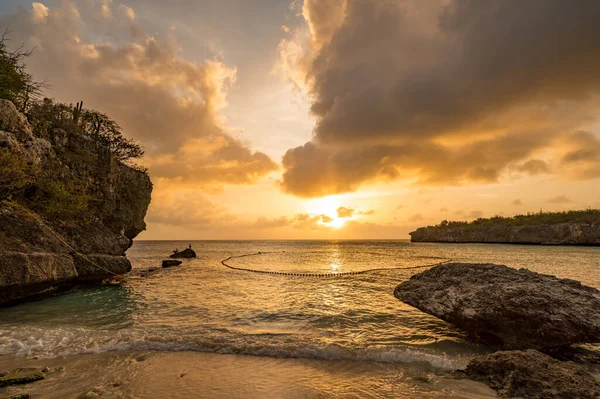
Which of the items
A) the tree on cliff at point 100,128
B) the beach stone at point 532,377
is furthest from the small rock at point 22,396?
the tree on cliff at point 100,128

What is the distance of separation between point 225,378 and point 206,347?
218cm

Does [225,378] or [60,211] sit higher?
[60,211]

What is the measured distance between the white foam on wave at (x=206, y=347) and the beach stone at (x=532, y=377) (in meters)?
0.96

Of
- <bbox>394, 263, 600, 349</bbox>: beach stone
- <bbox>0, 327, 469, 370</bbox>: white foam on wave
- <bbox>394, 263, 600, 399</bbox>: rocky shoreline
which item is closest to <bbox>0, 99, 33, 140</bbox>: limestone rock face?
<bbox>0, 327, 469, 370</bbox>: white foam on wave

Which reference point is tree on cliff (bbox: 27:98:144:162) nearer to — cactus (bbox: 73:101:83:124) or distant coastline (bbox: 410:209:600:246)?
cactus (bbox: 73:101:83:124)

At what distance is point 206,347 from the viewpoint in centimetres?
764

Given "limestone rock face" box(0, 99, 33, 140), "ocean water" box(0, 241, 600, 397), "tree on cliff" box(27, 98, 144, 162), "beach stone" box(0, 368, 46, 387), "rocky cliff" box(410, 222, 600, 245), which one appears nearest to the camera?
"beach stone" box(0, 368, 46, 387)

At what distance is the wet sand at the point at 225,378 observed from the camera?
5145 mm

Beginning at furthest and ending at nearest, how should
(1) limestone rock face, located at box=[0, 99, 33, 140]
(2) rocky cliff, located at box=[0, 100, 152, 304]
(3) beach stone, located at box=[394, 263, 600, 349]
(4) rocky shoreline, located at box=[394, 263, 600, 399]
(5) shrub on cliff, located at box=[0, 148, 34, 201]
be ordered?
(1) limestone rock face, located at box=[0, 99, 33, 140]
(2) rocky cliff, located at box=[0, 100, 152, 304]
(5) shrub on cliff, located at box=[0, 148, 34, 201]
(3) beach stone, located at box=[394, 263, 600, 349]
(4) rocky shoreline, located at box=[394, 263, 600, 399]

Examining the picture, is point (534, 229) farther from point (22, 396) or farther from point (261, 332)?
point (22, 396)

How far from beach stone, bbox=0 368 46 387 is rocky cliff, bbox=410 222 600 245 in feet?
435

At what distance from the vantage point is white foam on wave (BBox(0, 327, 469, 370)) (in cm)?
710

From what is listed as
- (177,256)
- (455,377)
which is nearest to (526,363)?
(455,377)

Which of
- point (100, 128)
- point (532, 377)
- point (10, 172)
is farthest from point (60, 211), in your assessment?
point (532, 377)
